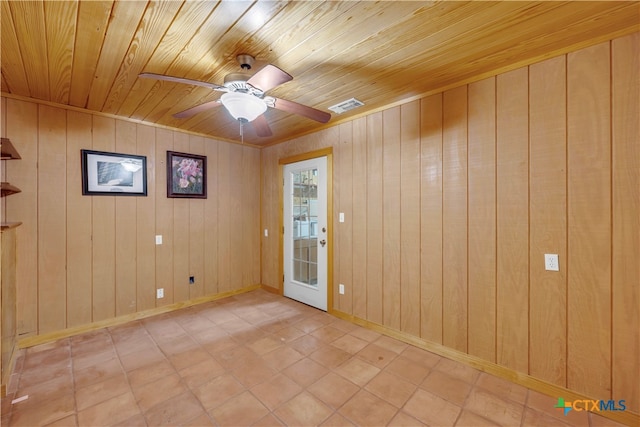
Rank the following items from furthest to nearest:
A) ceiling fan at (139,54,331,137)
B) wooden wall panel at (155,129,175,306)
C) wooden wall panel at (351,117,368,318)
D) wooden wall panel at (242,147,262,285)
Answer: wooden wall panel at (242,147,262,285)
wooden wall panel at (155,129,175,306)
wooden wall panel at (351,117,368,318)
ceiling fan at (139,54,331,137)

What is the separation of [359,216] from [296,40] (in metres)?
1.93

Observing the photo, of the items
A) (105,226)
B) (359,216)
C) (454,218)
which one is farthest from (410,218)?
(105,226)

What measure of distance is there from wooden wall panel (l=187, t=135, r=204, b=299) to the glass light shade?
223cm

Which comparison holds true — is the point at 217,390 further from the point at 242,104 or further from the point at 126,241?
the point at 126,241

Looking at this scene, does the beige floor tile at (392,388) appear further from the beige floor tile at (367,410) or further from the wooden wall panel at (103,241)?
the wooden wall panel at (103,241)

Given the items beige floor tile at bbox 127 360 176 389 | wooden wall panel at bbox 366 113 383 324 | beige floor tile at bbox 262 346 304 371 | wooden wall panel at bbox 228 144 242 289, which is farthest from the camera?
wooden wall panel at bbox 228 144 242 289

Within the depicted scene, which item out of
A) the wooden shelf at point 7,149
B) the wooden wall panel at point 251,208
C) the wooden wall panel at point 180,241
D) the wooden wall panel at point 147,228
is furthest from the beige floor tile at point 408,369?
the wooden shelf at point 7,149

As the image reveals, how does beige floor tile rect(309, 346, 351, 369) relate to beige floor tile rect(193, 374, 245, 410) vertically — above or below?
below

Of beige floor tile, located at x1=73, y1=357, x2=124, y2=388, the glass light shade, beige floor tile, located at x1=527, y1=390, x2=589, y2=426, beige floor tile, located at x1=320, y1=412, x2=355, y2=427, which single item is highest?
the glass light shade

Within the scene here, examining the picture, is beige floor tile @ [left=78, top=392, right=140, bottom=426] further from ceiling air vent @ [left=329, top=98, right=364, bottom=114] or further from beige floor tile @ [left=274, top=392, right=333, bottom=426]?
ceiling air vent @ [left=329, top=98, right=364, bottom=114]

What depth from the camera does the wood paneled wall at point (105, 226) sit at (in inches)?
105

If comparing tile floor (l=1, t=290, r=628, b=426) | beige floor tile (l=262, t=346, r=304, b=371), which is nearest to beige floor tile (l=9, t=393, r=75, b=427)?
tile floor (l=1, t=290, r=628, b=426)

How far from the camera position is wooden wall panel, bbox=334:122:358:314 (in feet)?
10.6

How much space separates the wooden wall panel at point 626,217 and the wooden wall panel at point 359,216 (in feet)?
6.39
